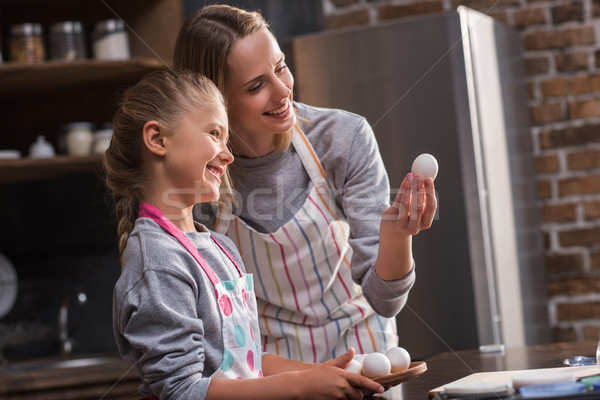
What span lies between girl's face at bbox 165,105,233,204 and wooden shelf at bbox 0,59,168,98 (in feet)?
4.05

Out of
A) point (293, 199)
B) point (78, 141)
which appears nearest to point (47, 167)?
point (78, 141)

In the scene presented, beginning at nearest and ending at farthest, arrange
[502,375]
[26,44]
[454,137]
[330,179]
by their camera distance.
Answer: [502,375], [330,179], [454,137], [26,44]

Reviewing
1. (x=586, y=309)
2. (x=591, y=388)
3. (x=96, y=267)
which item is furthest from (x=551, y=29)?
(x=591, y=388)

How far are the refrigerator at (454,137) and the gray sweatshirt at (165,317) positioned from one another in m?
1.05

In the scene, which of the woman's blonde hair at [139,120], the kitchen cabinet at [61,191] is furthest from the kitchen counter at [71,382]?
the woman's blonde hair at [139,120]

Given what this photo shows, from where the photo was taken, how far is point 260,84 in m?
0.97

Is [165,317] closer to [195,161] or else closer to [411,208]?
[195,161]

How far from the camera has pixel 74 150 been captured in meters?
2.07

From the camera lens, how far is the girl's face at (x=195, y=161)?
84cm

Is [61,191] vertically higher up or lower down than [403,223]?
higher up

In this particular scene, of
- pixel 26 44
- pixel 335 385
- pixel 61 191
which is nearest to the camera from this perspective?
pixel 335 385

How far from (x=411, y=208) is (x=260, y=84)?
271 millimetres

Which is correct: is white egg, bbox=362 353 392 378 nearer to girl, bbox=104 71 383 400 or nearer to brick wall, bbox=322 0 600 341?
girl, bbox=104 71 383 400

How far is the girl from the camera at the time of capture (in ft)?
2.29
